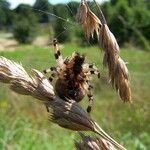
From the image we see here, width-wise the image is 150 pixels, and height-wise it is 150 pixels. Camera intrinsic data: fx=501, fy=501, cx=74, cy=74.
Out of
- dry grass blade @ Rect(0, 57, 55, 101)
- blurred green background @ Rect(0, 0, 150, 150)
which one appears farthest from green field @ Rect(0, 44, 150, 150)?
dry grass blade @ Rect(0, 57, 55, 101)

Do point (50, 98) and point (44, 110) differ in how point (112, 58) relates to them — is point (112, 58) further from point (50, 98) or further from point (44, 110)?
point (44, 110)

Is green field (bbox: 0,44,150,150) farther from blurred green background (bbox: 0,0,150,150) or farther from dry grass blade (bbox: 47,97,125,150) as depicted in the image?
dry grass blade (bbox: 47,97,125,150)

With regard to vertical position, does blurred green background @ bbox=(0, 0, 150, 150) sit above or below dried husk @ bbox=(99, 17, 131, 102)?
below

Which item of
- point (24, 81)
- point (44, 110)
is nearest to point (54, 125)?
point (24, 81)

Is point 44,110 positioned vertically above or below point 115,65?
below

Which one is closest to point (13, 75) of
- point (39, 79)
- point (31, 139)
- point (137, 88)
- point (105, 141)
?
point (39, 79)

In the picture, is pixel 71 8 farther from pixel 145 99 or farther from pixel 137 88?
pixel 137 88

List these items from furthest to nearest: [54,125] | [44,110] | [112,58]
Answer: [44,110], [54,125], [112,58]

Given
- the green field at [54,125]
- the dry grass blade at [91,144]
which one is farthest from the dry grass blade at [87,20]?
the green field at [54,125]
